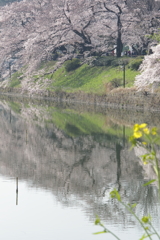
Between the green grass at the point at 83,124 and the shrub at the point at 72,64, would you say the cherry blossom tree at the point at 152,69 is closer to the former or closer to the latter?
the green grass at the point at 83,124

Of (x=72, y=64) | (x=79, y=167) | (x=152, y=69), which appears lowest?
(x=79, y=167)

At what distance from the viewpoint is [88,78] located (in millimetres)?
43438

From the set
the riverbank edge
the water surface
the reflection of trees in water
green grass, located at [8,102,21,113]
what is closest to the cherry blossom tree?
the riverbank edge

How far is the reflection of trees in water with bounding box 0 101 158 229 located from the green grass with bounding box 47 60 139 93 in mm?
15768

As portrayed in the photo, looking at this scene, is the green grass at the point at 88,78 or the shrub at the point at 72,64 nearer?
the green grass at the point at 88,78

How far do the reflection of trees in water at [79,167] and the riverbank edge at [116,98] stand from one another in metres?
9.89

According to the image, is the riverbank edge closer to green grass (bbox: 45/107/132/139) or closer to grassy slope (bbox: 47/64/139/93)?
grassy slope (bbox: 47/64/139/93)

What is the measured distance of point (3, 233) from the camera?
9172 mm

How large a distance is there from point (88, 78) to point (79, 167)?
1123 inches

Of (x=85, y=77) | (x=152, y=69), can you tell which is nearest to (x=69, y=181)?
(x=152, y=69)

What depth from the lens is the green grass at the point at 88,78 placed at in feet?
128

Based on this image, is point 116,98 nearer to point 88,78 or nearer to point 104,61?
point 88,78

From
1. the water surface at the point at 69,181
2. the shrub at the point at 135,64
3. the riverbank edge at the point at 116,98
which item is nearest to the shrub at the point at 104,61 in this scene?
the riverbank edge at the point at 116,98

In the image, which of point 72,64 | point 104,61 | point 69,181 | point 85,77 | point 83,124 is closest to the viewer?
point 69,181
